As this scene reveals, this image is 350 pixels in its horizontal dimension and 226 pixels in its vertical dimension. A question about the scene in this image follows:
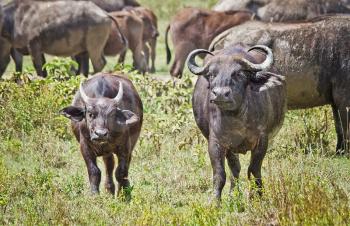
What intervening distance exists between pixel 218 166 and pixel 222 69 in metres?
0.90

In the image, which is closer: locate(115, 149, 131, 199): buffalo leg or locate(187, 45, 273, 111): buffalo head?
locate(187, 45, 273, 111): buffalo head

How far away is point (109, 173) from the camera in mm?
9414

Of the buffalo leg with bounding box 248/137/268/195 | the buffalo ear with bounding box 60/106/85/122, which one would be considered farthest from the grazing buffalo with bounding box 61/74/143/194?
the buffalo leg with bounding box 248/137/268/195

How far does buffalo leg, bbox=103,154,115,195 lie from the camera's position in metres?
9.20

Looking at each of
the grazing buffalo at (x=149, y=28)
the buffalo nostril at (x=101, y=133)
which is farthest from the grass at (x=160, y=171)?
the grazing buffalo at (x=149, y=28)

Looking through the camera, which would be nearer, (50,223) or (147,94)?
(50,223)

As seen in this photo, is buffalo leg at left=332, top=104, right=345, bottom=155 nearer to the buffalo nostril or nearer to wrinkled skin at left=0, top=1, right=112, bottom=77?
the buffalo nostril

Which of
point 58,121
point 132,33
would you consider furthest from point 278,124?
point 132,33

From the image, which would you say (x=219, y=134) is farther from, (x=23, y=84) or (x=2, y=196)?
(x=23, y=84)

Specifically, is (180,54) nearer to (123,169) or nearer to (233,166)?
(233,166)

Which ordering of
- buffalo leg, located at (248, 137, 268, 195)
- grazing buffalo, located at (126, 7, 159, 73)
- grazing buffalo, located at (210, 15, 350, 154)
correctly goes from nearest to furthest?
buffalo leg, located at (248, 137, 268, 195), grazing buffalo, located at (210, 15, 350, 154), grazing buffalo, located at (126, 7, 159, 73)

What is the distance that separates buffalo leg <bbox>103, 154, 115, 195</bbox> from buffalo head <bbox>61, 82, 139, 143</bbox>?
635 mm

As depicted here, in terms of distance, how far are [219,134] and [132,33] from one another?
35.6 feet

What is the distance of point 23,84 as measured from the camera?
12242 millimetres
